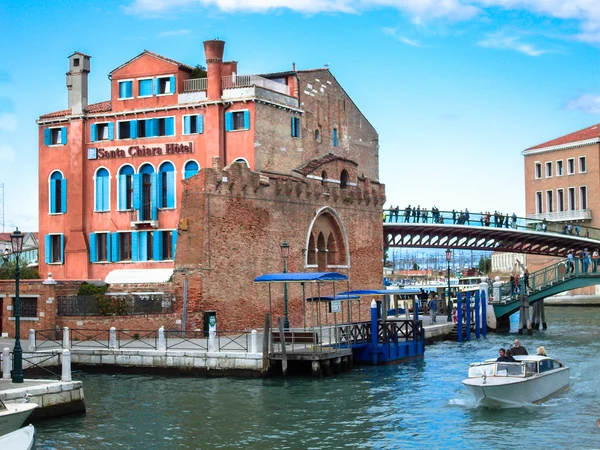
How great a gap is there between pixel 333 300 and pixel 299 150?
12.6 metres

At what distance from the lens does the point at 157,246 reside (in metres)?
41.2

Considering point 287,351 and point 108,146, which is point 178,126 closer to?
point 108,146

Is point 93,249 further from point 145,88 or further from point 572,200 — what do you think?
point 572,200

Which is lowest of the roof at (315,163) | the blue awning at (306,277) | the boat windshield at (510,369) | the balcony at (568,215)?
the boat windshield at (510,369)

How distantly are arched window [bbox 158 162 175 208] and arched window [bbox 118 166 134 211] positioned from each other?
1.50 meters

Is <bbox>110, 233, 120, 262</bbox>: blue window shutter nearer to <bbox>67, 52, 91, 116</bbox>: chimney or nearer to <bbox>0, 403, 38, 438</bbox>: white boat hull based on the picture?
<bbox>67, 52, 91, 116</bbox>: chimney

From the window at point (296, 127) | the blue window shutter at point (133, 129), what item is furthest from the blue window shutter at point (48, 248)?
the window at point (296, 127)

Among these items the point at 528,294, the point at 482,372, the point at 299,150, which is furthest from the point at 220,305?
the point at 528,294

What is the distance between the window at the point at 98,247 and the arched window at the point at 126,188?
1678 mm

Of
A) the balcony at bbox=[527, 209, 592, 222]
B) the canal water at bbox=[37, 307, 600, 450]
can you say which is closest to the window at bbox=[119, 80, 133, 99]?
the canal water at bbox=[37, 307, 600, 450]

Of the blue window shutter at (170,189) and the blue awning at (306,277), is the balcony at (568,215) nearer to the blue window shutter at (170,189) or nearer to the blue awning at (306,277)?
the blue window shutter at (170,189)

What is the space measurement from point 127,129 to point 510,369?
24.3 meters

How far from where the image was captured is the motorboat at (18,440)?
16969 millimetres

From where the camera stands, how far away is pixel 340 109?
48031mm
